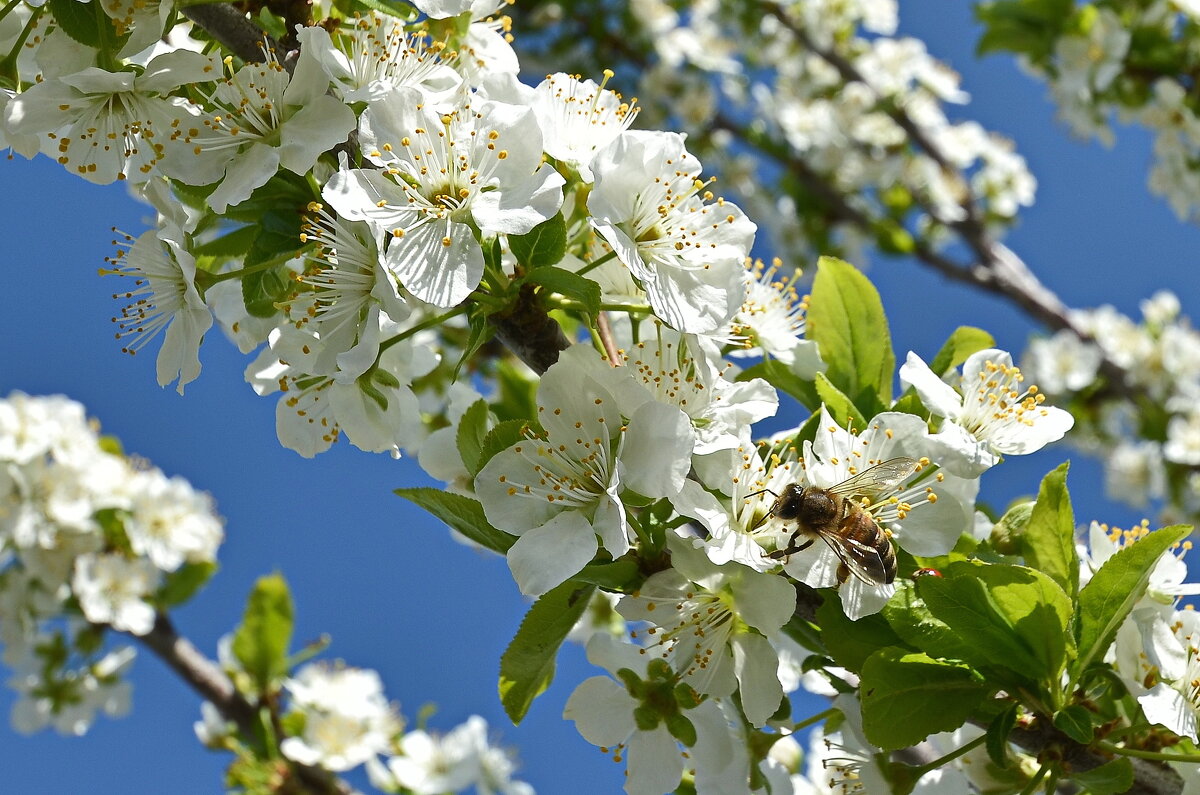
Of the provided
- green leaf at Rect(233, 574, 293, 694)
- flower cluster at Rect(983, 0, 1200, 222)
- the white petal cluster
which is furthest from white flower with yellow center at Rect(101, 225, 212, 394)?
flower cluster at Rect(983, 0, 1200, 222)

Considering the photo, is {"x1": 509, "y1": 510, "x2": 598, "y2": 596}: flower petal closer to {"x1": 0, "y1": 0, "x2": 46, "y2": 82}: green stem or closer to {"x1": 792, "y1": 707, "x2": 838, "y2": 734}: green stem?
{"x1": 792, "y1": 707, "x2": 838, "y2": 734}: green stem

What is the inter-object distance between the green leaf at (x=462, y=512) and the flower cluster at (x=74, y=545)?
2.32 m

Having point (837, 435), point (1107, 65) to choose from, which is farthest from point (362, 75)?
point (1107, 65)

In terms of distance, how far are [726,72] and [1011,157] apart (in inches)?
74.6

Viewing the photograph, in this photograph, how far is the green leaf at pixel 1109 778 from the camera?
1.39 m

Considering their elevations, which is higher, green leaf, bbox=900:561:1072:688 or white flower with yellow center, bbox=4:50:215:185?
white flower with yellow center, bbox=4:50:215:185

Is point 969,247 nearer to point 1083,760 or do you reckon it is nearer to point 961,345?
point 961,345

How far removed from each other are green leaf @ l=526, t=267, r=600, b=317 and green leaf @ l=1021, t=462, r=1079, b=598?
2.47ft

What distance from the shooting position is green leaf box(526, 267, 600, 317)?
134 centimetres

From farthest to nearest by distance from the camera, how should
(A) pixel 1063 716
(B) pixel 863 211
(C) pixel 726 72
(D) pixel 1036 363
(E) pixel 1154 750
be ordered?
1. (C) pixel 726 72
2. (B) pixel 863 211
3. (D) pixel 1036 363
4. (E) pixel 1154 750
5. (A) pixel 1063 716

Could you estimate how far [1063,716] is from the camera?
142cm

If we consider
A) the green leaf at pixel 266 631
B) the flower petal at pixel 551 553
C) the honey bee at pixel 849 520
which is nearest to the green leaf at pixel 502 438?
the flower petal at pixel 551 553

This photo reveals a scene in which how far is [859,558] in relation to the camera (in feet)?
4.48

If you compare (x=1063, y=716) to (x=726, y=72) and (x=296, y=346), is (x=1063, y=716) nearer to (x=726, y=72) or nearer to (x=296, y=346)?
(x=296, y=346)
